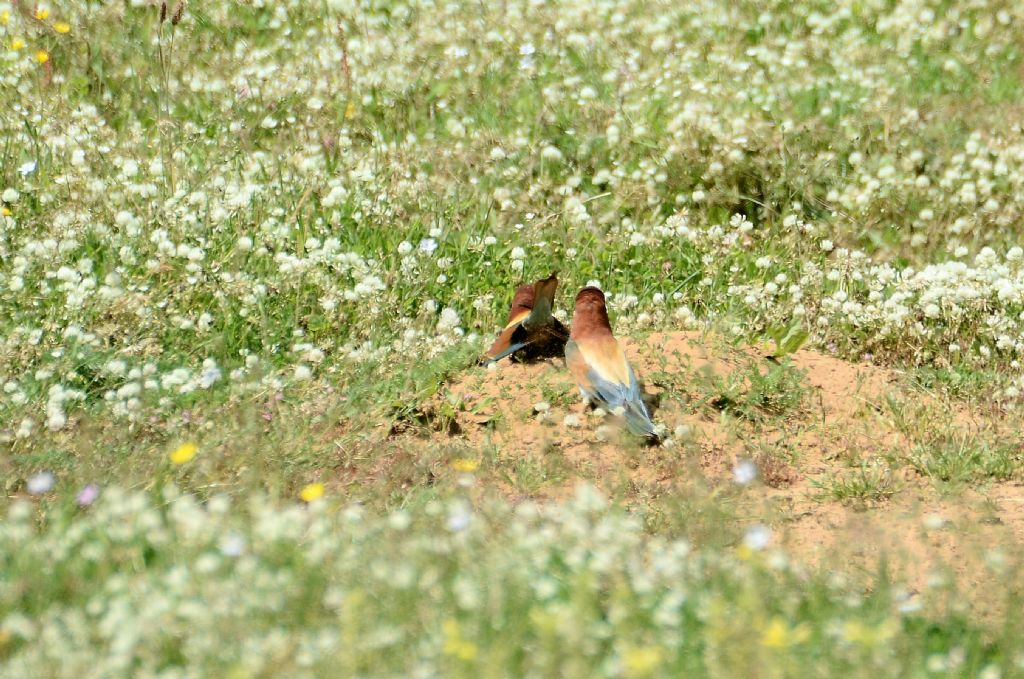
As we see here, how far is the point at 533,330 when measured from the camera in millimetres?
5711

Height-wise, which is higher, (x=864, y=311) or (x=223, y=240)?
(x=223, y=240)

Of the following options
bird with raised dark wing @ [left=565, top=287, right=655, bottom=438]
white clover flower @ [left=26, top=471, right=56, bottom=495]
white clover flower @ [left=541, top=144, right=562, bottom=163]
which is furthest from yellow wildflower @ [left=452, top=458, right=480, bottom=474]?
white clover flower @ [left=541, top=144, right=562, bottom=163]

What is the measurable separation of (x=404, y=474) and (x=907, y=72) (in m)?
5.78

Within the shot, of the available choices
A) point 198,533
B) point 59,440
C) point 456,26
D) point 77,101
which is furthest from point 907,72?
point 198,533

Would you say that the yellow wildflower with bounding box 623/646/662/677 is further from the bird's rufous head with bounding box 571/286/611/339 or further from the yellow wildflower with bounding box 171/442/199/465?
the bird's rufous head with bounding box 571/286/611/339

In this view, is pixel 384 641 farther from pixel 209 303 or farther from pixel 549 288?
pixel 209 303

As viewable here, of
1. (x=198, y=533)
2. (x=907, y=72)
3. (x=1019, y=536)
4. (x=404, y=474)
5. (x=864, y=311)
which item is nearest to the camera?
(x=198, y=533)

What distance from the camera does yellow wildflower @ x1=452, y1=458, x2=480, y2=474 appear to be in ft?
15.1

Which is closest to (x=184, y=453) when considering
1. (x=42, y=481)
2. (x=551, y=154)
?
(x=42, y=481)

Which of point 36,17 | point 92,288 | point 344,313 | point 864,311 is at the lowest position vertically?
point 864,311

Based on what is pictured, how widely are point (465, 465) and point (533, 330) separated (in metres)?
1.22

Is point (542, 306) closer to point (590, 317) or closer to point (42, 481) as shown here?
point (590, 317)

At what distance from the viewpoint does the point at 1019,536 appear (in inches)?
178

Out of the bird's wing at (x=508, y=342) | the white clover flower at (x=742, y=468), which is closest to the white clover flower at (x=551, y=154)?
the bird's wing at (x=508, y=342)
